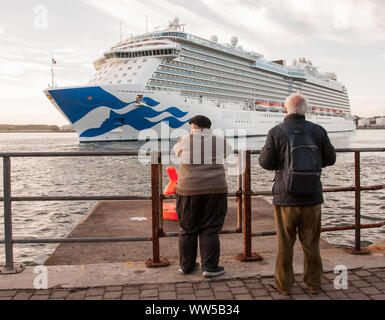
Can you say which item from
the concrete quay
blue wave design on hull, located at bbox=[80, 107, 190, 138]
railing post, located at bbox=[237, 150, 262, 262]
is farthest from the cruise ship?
railing post, located at bbox=[237, 150, 262, 262]

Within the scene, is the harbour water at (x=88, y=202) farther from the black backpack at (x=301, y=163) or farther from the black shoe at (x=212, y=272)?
the black backpack at (x=301, y=163)

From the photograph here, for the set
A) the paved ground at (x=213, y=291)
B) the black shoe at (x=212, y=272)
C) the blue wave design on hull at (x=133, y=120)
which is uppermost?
the blue wave design on hull at (x=133, y=120)

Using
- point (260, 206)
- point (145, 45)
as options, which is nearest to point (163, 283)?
point (260, 206)

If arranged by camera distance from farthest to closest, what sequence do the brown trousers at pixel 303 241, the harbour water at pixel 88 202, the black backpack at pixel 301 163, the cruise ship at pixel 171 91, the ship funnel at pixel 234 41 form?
the ship funnel at pixel 234 41 → the cruise ship at pixel 171 91 → the harbour water at pixel 88 202 → the brown trousers at pixel 303 241 → the black backpack at pixel 301 163

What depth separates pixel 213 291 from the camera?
3.53m

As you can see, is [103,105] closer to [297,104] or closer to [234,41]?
[234,41]

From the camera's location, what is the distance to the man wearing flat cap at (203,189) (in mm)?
3812

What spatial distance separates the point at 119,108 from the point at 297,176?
3718cm

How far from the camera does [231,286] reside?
143 inches

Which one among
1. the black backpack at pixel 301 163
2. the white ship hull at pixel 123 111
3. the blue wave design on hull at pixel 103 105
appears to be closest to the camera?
the black backpack at pixel 301 163

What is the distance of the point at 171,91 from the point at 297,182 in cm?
4226

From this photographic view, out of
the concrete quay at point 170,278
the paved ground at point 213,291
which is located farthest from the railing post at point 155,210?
the paved ground at point 213,291

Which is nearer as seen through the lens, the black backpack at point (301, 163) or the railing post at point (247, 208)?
the black backpack at point (301, 163)

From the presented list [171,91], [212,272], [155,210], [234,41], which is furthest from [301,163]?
[234,41]
